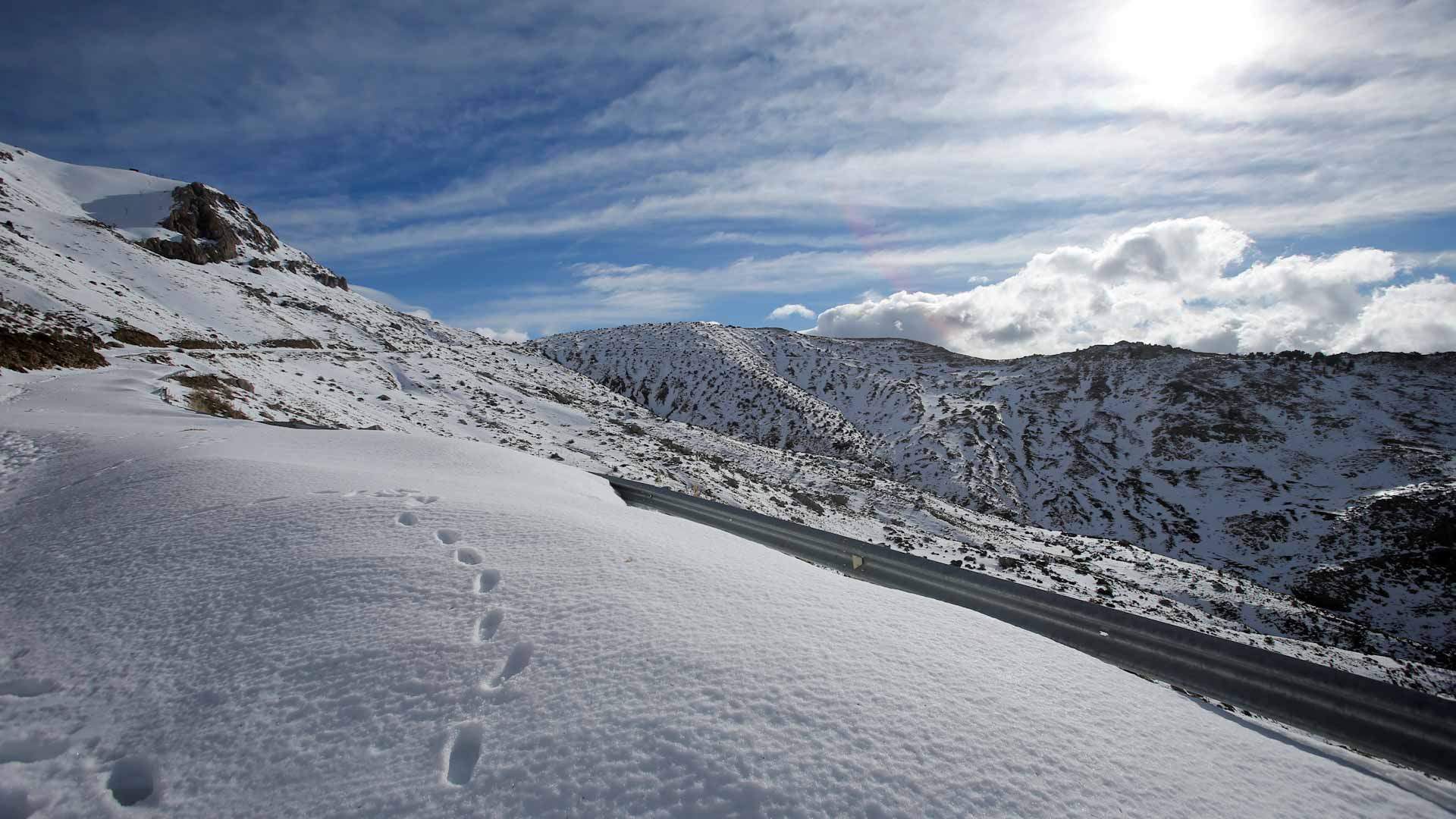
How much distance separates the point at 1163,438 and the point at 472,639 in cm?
5585

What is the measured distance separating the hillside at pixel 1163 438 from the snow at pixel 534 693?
102 feet

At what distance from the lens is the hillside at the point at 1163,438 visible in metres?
27.7

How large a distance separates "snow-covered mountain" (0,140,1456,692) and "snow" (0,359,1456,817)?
11312 mm

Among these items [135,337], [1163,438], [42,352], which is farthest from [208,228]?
[1163,438]

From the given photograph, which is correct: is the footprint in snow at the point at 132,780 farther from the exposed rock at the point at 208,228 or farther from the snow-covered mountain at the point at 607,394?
the exposed rock at the point at 208,228

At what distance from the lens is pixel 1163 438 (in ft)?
146

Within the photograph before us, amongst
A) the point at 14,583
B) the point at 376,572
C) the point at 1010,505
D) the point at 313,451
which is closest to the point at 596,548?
the point at 376,572

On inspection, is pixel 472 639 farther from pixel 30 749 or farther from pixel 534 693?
pixel 30 749

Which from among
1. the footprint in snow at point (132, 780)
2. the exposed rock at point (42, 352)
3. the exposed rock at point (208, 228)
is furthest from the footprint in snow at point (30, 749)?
the exposed rock at point (208, 228)

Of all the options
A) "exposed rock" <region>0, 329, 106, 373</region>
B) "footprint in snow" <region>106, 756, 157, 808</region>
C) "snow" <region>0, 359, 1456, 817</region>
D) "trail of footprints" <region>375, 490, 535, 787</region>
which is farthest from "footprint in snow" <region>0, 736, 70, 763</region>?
"exposed rock" <region>0, 329, 106, 373</region>

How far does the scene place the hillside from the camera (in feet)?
91.0

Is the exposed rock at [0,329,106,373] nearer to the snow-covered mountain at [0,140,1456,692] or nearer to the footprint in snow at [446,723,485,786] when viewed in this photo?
the snow-covered mountain at [0,140,1456,692]

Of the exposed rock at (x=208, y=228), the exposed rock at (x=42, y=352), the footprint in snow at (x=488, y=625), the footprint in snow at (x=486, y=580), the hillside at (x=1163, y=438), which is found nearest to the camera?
the footprint in snow at (x=488, y=625)

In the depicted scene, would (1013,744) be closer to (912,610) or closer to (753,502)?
(912,610)
